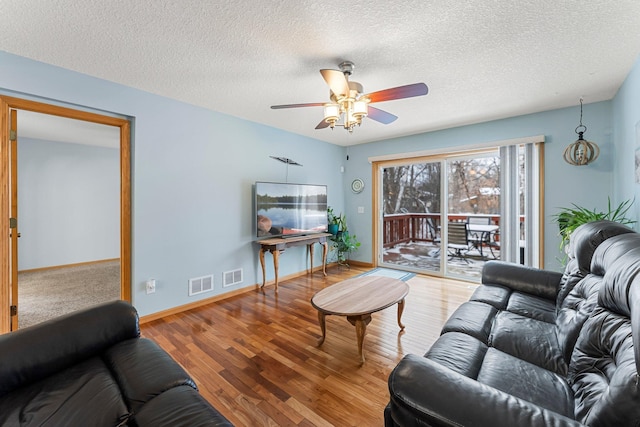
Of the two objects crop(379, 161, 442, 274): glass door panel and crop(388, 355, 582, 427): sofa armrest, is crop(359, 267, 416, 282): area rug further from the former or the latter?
crop(388, 355, 582, 427): sofa armrest

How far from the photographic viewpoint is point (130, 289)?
2.76 metres

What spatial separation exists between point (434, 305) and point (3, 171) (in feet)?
14.1

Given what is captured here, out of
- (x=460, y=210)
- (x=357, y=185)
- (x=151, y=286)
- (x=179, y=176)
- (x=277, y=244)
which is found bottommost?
(x=151, y=286)

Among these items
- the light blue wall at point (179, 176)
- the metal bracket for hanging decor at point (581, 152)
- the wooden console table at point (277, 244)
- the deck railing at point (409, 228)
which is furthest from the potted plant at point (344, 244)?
the metal bracket for hanging decor at point (581, 152)

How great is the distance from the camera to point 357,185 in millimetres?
5328

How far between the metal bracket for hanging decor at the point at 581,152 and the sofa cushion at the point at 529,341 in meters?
2.42

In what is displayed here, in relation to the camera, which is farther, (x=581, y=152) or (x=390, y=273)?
(x=390, y=273)

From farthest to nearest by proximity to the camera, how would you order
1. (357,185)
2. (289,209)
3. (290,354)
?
1. (357,185)
2. (289,209)
3. (290,354)

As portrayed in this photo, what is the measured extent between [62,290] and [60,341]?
3.51 metres

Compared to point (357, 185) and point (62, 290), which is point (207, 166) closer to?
point (62, 290)

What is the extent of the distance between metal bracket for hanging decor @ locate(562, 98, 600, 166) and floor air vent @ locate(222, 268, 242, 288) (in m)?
4.33

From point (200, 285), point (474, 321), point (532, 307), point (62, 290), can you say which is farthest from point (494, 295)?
point (62, 290)

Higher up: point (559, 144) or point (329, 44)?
point (329, 44)

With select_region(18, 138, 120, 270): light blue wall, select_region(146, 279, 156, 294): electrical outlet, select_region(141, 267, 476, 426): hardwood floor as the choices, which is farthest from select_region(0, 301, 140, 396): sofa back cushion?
select_region(18, 138, 120, 270): light blue wall
